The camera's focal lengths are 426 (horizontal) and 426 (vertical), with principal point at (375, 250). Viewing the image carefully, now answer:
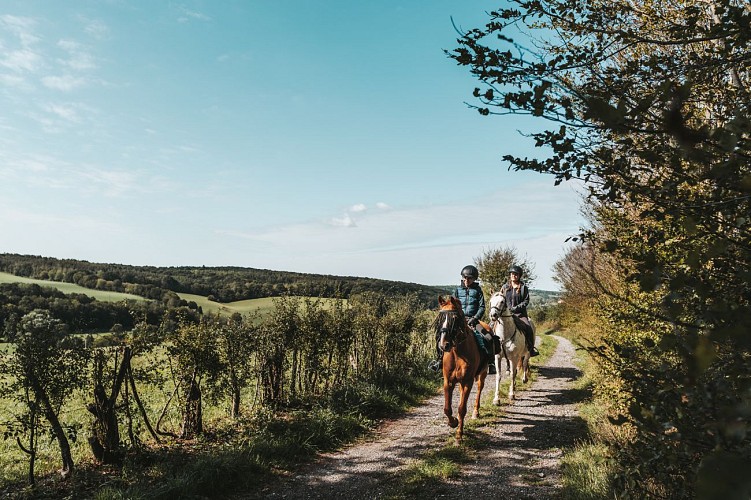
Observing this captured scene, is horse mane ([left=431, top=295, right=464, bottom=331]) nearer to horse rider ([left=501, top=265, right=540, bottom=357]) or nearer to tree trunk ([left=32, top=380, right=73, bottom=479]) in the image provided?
horse rider ([left=501, top=265, right=540, bottom=357])

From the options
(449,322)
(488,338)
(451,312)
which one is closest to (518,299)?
(488,338)

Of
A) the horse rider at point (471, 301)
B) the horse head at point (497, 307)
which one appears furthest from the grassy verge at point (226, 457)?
the horse head at point (497, 307)

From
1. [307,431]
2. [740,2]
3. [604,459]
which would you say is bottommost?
[307,431]

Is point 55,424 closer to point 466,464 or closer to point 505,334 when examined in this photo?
point 466,464

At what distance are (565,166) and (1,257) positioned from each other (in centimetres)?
6984

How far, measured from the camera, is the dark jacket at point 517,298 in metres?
11.4

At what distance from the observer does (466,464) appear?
6.60m

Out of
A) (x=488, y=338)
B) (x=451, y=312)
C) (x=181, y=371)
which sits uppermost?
(x=451, y=312)

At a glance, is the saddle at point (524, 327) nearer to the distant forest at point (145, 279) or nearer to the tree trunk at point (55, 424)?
the tree trunk at point (55, 424)

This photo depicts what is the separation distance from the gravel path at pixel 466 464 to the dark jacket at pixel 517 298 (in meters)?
2.41

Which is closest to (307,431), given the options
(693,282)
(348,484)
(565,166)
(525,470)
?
(348,484)

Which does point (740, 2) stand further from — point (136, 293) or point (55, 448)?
point (136, 293)

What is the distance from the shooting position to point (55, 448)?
809 centimetres

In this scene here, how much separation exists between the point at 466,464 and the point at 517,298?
19.4ft
